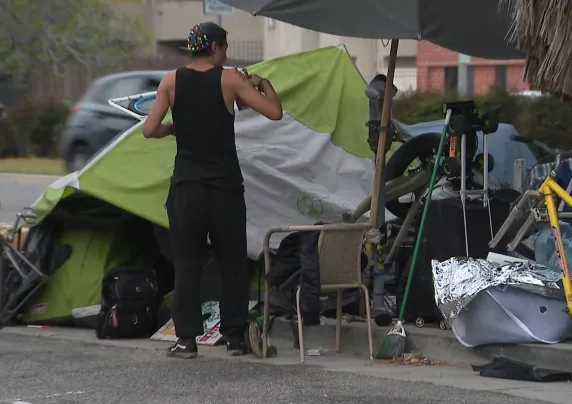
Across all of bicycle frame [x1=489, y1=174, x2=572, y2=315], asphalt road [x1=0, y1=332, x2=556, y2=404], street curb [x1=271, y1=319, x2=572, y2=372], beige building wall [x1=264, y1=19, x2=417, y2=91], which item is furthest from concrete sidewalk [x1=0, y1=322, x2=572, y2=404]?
beige building wall [x1=264, y1=19, x2=417, y2=91]

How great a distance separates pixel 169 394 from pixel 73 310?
108 inches

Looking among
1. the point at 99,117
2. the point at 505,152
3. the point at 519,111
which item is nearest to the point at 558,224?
the point at 505,152

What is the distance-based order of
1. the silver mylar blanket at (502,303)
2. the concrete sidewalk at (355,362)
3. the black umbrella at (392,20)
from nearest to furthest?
the concrete sidewalk at (355,362) → the silver mylar blanket at (502,303) → the black umbrella at (392,20)

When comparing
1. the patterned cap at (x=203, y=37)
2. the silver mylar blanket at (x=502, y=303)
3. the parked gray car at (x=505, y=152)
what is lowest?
the silver mylar blanket at (x=502, y=303)

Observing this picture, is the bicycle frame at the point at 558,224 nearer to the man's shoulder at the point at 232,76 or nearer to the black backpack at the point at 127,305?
the man's shoulder at the point at 232,76

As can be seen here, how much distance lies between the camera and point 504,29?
767 cm

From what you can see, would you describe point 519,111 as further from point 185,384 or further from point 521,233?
point 185,384

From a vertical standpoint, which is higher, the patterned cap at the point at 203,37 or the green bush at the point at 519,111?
the patterned cap at the point at 203,37

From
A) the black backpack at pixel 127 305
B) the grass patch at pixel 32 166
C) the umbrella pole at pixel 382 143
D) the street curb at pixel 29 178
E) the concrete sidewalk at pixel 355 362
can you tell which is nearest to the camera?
the concrete sidewalk at pixel 355 362

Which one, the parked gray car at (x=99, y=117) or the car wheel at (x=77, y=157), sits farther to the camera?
the car wheel at (x=77, y=157)

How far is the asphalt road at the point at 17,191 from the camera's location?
15.9m

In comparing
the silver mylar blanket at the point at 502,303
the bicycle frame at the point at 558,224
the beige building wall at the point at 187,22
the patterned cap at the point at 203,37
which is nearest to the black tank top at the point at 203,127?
the patterned cap at the point at 203,37

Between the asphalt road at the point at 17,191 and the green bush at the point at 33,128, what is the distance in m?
4.28

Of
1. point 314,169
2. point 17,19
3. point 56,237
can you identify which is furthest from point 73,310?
point 17,19
